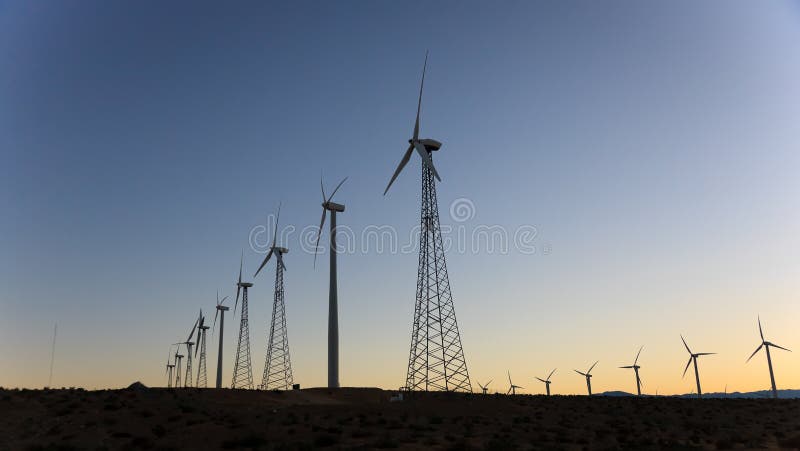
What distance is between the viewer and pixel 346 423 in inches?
1788

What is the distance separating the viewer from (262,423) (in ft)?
146

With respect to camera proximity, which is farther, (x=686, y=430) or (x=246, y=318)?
(x=246, y=318)

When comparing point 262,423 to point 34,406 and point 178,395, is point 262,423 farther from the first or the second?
point 34,406

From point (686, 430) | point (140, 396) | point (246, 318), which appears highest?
point (246, 318)

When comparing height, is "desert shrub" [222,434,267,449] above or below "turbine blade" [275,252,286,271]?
below

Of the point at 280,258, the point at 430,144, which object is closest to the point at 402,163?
the point at 430,144

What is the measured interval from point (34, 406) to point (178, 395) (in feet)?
37.0

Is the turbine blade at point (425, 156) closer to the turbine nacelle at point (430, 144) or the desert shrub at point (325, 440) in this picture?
the turbine nacelle at point (430, 144)

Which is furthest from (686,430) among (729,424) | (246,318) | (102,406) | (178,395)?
(246,318)

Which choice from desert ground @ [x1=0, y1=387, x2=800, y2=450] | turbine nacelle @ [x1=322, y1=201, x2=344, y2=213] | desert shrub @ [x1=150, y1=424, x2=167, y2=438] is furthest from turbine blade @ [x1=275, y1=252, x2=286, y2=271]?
desert shrub @ [x1=150, y1=424, x2=167, y2=438]

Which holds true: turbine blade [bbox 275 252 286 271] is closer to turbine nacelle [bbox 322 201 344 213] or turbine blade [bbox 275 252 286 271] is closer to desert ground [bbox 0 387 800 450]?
turbine nacelle [bbox 322 201 344 213]

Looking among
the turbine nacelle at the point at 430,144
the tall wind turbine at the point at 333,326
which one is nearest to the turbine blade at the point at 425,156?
the turbine nacelle at the point at 430,144

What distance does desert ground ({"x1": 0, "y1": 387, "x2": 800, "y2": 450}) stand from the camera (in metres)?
40.0

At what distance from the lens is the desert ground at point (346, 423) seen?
40003mm
